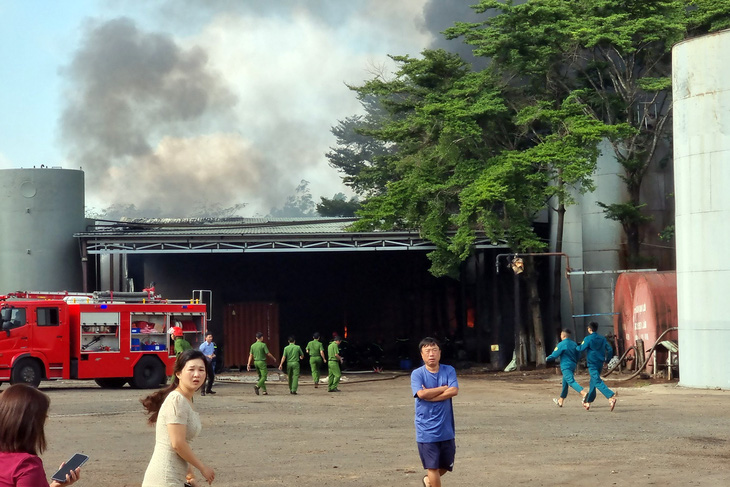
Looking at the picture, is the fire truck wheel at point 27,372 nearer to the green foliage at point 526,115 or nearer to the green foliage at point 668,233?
the green foliage at point 526,115

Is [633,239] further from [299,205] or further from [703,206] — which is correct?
[299,205]

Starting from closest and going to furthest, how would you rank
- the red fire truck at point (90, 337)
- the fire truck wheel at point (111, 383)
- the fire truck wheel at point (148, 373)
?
the red fire truck at point (90, 337) < the fire truck wheel at point (148, 373) < the fire truck wheel at point (111, 383)

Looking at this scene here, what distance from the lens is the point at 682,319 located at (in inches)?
1014

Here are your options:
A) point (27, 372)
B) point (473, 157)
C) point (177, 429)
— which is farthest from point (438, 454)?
point (473, 157)

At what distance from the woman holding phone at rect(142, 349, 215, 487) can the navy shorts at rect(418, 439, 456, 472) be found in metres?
3.15

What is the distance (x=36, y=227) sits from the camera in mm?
37844

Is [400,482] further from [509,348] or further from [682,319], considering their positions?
[509,348]

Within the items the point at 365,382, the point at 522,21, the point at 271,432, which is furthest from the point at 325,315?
the point at 271,432

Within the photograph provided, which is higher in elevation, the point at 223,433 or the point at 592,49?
the point at 592,49

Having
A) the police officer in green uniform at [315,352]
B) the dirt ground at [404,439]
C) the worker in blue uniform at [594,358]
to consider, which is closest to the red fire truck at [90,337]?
the dirt ground at [404,439]

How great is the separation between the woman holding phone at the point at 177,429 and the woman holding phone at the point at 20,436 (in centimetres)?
181

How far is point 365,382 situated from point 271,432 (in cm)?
1733

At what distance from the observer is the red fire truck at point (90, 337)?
91.0ft

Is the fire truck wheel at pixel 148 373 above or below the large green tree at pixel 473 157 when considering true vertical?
below
